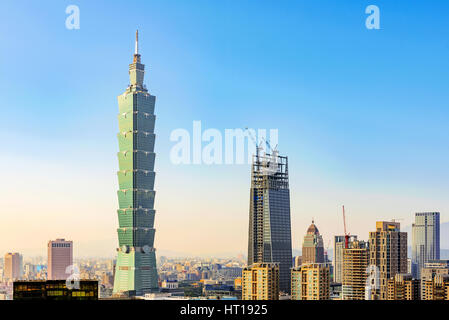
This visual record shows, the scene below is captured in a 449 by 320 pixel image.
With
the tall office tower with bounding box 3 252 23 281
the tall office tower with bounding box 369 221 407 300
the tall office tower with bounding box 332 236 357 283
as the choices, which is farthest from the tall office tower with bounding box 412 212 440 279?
the tall office tower with bounding box 3 252 23 281

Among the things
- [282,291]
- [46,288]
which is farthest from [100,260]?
[46,288]

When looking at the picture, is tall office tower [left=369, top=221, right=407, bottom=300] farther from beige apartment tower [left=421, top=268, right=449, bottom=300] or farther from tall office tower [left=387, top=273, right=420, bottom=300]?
beige apartment tower [left=421, top=268, right=449, bottom=300]

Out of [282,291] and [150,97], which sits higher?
[150,97]

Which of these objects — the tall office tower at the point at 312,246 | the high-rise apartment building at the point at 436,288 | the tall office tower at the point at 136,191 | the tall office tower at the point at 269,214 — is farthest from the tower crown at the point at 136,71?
the high-rise apartment building at the point at 436,288
